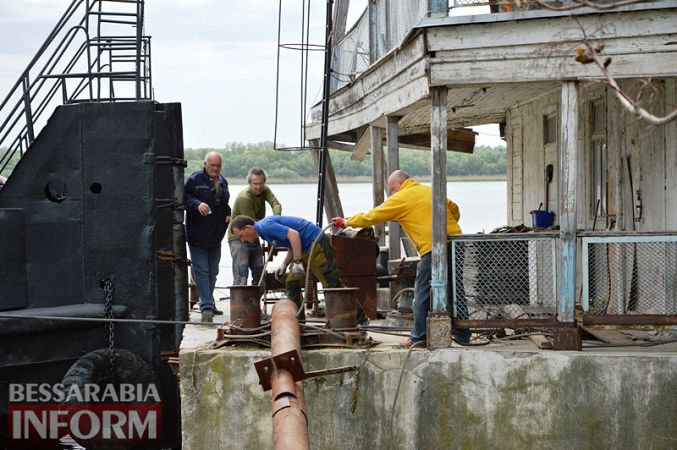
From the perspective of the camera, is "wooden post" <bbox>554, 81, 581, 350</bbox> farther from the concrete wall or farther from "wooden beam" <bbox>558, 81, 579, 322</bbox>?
the concrete wall

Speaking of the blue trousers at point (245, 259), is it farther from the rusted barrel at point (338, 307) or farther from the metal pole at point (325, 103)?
the rusted barrel at point (338, 307)

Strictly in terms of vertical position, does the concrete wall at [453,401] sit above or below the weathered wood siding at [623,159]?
below

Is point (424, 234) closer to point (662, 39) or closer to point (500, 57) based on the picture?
point (500, 57)

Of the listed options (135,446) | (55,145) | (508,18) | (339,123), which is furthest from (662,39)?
(339,123)

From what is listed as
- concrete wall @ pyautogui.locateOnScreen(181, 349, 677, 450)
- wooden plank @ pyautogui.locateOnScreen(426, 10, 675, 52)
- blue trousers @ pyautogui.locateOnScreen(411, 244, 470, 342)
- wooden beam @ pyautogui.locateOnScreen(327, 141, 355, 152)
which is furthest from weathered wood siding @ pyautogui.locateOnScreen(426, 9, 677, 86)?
wooden beam @ pyautogui.locateOnScreen(327, 141, 355, 152)

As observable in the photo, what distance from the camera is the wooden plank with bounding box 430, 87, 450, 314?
9805 mm

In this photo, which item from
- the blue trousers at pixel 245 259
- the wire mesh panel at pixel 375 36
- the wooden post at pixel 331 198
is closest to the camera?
the wire mesh panel at pixel 375 36

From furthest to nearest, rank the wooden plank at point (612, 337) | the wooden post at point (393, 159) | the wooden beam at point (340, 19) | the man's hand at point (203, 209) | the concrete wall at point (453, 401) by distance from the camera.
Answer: the wooden beam at point (340, 19)
the wooden post at point (393, 159)
the man's hand at point (203, 209)
the wooden plank at point (612, 337)
the concrete wall at point (453, 401)

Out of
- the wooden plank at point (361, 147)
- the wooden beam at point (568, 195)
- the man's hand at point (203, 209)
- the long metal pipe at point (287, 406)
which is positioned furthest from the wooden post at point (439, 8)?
the wooden plank at point (361, 147)

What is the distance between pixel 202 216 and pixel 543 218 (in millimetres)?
4555

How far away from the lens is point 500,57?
972 cm

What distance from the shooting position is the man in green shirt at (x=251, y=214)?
13109 mm

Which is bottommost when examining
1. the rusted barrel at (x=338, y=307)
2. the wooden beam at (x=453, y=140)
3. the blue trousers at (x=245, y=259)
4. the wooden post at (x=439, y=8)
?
the rusted barrel at (x=338, y=307)

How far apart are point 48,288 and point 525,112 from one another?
756 centimetres
